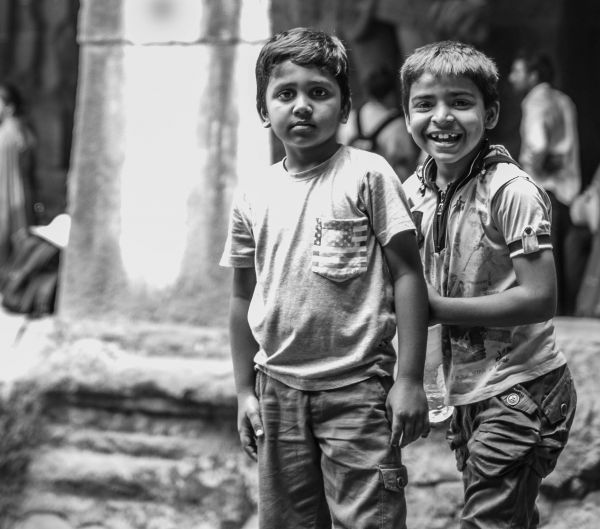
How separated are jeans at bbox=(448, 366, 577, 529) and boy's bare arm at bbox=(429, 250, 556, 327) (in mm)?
175

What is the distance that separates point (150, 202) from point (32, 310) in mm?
1183

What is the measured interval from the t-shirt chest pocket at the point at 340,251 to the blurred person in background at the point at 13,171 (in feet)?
18.4

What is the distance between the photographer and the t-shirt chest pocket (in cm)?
252

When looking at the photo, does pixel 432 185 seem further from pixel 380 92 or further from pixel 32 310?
pixel 380 92

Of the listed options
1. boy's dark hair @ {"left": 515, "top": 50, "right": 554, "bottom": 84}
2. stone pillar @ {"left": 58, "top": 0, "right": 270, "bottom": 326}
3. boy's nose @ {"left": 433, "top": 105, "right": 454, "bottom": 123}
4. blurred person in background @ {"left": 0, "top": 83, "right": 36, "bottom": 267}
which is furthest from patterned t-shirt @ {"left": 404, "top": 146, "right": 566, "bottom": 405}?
blurred person in background @ {"left": 0, "top": 83, "right": 36, "bottom": 267}

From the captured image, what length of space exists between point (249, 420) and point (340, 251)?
1.62 feet

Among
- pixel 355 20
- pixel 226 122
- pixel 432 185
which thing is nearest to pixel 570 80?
pixel 355 20

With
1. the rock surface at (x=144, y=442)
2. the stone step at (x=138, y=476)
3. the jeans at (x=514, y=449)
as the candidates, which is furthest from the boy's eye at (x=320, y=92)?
the stone step at (x=138, y=476)

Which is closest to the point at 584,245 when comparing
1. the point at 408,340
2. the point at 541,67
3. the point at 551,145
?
the point at 551,145

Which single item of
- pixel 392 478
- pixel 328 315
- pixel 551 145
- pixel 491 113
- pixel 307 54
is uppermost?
pixel 307 54

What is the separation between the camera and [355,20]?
769 centimetres

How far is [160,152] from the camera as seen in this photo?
4.32 meters

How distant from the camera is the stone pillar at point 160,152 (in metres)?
4.25

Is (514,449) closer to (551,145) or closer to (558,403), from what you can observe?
(558,403)
